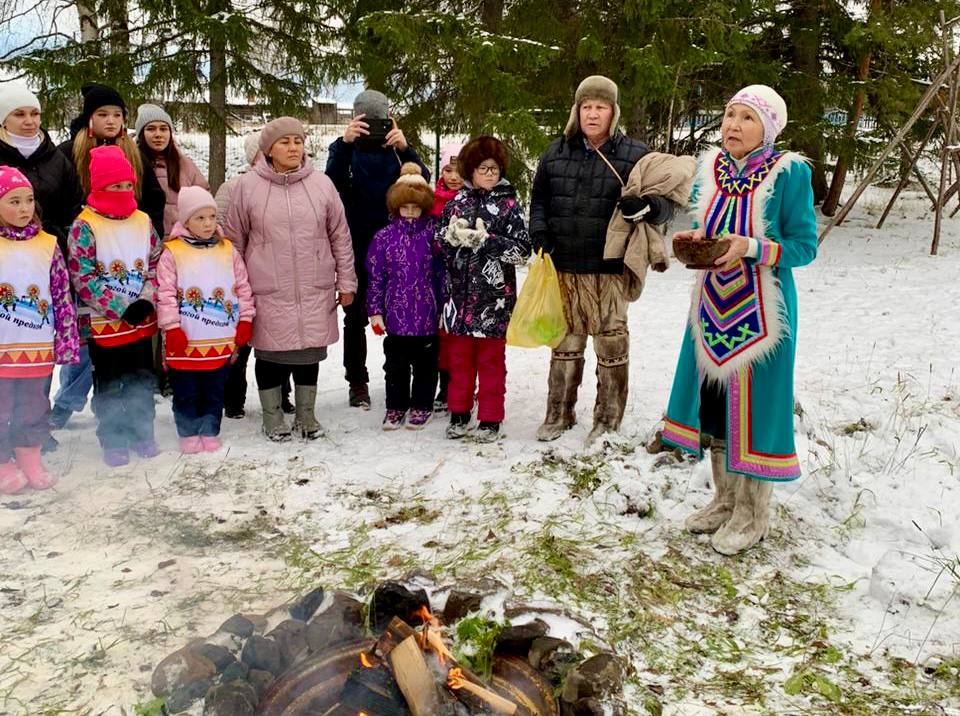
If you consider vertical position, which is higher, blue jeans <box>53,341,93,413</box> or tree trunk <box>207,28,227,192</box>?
tree trunk <box>207,28,227,192</box>

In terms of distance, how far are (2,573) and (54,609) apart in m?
0.51

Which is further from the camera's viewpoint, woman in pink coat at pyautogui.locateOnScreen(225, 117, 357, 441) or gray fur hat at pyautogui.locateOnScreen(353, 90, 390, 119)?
gray fur hat at pyautogui.locateOnScreen(353, 90, 390, 119)

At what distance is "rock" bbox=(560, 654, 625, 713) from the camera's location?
2.78 m

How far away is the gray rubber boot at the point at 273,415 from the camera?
5598mm

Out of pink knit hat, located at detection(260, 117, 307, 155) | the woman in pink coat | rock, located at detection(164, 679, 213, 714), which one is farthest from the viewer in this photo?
the woman in pink coat

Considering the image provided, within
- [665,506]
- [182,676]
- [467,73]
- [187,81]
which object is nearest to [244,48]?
[187,81]

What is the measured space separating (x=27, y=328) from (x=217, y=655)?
2658 millimetres

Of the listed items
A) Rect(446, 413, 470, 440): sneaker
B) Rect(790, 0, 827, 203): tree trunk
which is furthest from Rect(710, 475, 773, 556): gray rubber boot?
Rect(790, 0, 827, 203): tree trunk

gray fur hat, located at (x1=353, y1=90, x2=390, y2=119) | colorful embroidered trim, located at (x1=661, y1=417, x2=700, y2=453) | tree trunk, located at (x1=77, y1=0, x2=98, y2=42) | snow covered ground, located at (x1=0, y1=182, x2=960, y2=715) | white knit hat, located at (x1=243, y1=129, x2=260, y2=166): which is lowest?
snow covered ground, located at (x1=0, y1=182, x2=960, y2=715)

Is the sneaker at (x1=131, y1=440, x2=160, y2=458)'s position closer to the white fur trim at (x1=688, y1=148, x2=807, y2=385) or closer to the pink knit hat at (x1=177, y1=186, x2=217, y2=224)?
the pink knit hat at (x1=177, y1=186, x2=217, y2=224)

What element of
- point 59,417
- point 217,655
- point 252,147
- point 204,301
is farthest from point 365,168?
point 217,655

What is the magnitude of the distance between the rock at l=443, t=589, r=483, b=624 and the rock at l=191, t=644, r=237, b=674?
0.83 metres

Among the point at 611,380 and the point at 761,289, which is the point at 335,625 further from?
the point at 611,380

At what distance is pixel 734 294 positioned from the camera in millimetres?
3908
